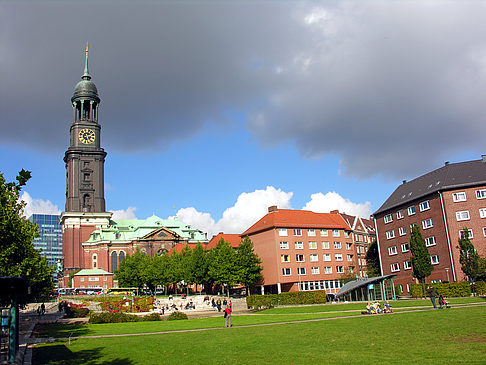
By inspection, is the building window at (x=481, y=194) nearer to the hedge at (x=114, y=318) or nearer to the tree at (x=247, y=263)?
the tree at (x=247, y=263)

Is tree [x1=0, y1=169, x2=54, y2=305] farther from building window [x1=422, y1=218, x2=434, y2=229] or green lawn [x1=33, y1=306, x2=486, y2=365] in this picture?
building window [x1=422, y1=218, x2=434, y2=229]

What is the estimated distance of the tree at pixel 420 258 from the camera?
67.7 meters

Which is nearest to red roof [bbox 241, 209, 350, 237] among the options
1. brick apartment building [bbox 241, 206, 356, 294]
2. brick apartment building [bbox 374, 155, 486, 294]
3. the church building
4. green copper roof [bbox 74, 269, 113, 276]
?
brick apartment building [bbox 241, 206, 356, 294]

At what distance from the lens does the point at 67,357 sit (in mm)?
19141

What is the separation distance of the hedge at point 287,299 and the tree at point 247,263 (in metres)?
16.2

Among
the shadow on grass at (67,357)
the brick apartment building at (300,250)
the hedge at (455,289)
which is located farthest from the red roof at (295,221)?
the shadow on grass at (67,357)

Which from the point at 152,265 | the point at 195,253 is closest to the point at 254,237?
the point at 195,253

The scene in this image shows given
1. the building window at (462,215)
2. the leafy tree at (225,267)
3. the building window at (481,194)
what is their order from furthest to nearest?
the leafy tree at (225,267)
the building window at (481,194)
the building window at (462,215)

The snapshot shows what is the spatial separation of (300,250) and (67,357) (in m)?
68.7

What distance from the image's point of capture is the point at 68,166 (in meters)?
135

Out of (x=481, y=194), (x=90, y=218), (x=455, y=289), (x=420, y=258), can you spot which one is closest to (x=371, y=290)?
(x=455, y=289)

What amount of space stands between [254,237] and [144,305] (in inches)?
1237

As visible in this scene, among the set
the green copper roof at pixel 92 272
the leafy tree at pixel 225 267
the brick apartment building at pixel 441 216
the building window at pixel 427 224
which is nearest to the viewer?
the brick apartment building at pixel 441 216

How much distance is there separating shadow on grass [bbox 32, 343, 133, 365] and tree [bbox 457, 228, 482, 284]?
5417 centimetres
